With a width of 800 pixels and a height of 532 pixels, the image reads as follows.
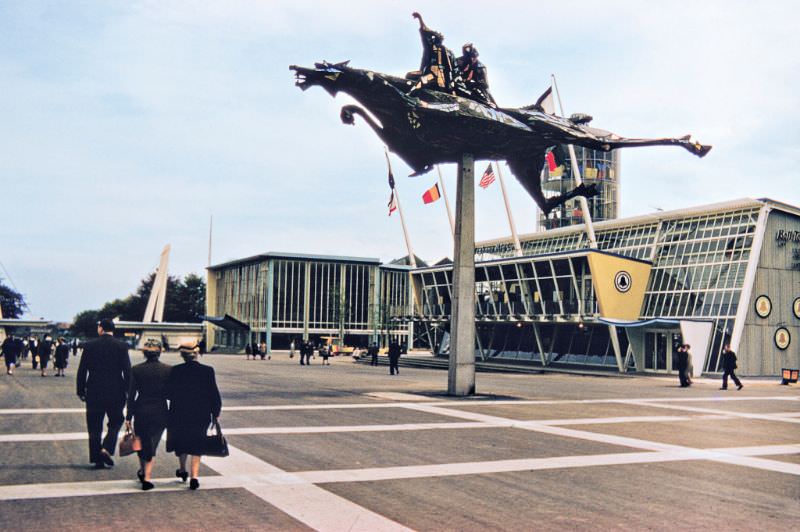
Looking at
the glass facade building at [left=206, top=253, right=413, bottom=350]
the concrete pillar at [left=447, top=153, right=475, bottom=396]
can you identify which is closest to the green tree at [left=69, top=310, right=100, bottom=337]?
the glass facade building at [left=206, top=253, right=413, bottom=350]

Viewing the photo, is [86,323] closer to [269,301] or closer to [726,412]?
[269,301]

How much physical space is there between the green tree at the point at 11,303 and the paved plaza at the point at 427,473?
370ft

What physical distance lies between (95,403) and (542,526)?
5592mm

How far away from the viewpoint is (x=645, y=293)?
153ft

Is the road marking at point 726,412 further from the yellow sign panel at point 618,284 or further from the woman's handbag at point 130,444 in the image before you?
the yellow sign panel at point 618,284

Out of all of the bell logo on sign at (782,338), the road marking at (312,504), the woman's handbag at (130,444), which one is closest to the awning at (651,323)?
the bell logo on sign at (782,338)

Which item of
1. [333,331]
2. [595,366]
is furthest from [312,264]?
[595,366]

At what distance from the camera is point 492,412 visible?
1725 centimetres

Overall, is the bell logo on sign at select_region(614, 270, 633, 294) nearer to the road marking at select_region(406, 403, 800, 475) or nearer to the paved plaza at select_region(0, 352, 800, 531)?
the paved plaza at select_region(0, 352, 800, 531)

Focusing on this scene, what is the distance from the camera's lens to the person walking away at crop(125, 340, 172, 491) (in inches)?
326

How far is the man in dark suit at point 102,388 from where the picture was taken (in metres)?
9.44

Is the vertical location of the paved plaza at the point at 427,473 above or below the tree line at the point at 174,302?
below

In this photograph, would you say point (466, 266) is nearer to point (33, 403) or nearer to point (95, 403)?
point (33, 403)

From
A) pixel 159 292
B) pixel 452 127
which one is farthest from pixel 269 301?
pixel 452 127
